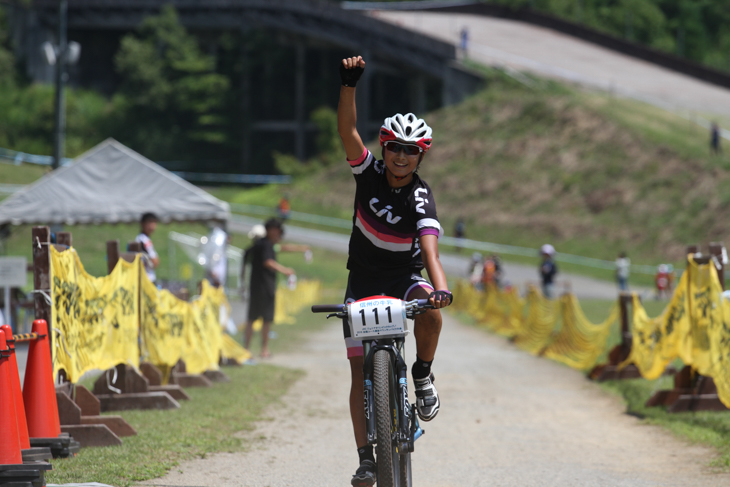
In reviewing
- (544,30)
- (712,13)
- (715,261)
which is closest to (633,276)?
(715,261)

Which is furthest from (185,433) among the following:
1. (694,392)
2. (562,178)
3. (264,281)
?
(562,178)

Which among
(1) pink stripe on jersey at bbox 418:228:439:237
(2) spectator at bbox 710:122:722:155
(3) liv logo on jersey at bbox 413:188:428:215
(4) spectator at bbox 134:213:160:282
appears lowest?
(4) spectator at bbox 134:213:160:282

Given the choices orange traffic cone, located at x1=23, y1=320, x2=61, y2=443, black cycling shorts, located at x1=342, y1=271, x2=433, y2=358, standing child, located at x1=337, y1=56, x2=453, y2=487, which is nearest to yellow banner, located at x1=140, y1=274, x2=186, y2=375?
orange traffic cone, located at x1=23, y1=320, x2=61, y2=443

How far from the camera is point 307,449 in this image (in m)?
7.26

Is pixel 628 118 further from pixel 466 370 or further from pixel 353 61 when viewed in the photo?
pixel 353 61

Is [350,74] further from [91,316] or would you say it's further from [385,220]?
[91,316]

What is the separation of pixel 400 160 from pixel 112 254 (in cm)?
414

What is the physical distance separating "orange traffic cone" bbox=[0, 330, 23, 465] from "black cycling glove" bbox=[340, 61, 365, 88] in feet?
7.96

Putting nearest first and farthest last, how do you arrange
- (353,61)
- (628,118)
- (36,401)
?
(353,61)
(36,401)
(628,118)

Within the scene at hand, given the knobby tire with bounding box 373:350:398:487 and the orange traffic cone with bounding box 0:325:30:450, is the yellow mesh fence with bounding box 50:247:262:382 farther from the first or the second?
the knobby tire with bounding box 373:350:398:487

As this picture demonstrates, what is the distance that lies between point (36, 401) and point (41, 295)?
874 mm

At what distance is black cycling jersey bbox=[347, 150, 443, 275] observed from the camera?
5.40 m

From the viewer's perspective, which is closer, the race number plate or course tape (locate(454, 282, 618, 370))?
the race number plate

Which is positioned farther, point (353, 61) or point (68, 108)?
point (68, 108)
